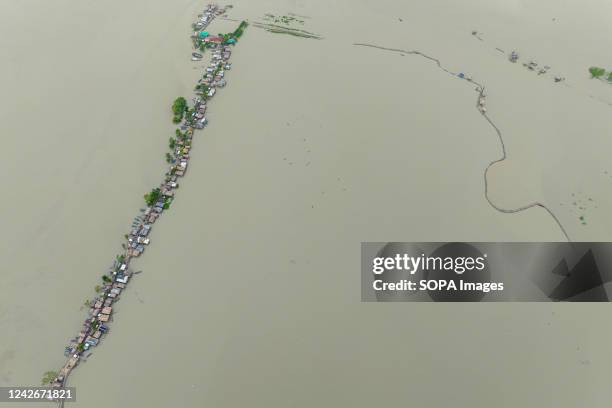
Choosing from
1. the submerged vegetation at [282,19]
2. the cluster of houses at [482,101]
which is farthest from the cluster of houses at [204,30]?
the cluster of houses at [482,101]

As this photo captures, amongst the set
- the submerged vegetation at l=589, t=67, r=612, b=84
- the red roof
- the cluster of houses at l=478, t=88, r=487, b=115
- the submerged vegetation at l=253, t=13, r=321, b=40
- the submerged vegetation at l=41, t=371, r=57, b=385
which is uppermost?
the submerged vegetation at l=253, t=13, r=321, b=40

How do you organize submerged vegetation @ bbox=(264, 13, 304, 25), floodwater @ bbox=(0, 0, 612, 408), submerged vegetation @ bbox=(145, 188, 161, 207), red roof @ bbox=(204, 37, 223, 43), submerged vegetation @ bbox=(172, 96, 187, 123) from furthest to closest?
submerged vegetation @ bbox=(264, 13, 304, 25)
red roof @ bbox=(204, 37, 223, 43)
submerged vegetation @ bbox=(172, 96, 187, 123)
submerged vegetation @ bbox=(145, 188, 161, 207)
floodwater @ bbox=(0, 0, 612, 408)

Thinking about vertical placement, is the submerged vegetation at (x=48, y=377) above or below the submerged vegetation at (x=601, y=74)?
below

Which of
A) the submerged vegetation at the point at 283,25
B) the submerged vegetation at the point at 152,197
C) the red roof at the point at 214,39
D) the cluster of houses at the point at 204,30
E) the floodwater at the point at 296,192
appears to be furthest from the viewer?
the submerged vegetation at the point at 283,25

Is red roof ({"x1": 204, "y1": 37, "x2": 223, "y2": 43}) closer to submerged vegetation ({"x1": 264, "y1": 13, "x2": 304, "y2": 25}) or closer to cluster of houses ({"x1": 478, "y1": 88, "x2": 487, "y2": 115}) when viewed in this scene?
submerged vegetation ({"x1": 264, "y1": 13, "x2": 304, "y2": 25})

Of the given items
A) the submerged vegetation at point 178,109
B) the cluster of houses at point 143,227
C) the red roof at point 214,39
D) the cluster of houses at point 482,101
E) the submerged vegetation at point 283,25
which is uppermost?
the submerged vegetation at point 283,25

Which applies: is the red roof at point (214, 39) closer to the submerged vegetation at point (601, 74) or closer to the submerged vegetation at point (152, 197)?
the submerged vegetation at point (152, 197)

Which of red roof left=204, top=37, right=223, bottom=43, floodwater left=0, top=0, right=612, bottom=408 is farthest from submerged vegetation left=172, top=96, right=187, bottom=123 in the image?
red roof left=204, top=37, right=223, bottom=43

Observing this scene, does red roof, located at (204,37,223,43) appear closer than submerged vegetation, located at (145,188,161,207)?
No

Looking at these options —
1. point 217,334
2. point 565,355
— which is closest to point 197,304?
point 217,334
